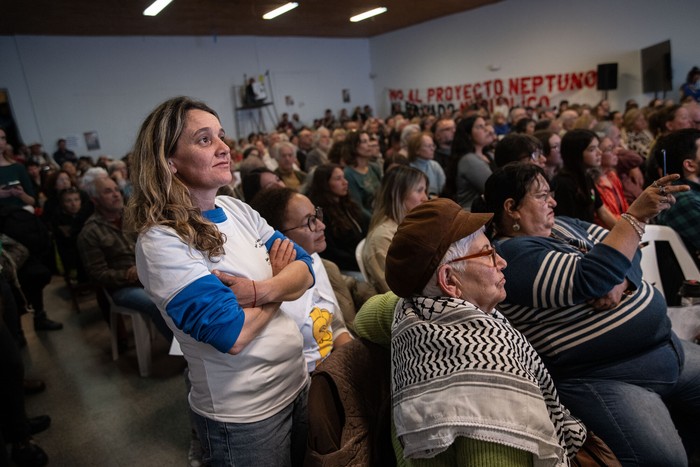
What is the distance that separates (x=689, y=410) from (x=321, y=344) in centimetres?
135

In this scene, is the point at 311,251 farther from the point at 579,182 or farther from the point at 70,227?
the point at 70,227

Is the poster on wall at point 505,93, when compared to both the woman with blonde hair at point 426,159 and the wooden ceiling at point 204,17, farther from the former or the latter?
the woman with blonde hair at point 426,159

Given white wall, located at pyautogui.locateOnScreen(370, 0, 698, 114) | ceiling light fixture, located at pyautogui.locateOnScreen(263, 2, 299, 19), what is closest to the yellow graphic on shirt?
Result: ceiling light fixture, located at pyautogui.locateOnScreen(263, 2, 299, 19)

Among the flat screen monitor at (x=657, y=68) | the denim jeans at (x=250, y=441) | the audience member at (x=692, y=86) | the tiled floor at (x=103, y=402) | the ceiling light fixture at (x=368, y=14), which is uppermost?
the ceiling light fixture at (x=368, y=14)

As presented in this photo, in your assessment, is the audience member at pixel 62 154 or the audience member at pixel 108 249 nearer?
the audience member at pixel 108 249

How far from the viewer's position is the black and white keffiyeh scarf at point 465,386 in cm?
93

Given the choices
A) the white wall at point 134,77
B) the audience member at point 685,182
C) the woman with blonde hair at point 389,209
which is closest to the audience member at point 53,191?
the woman with blonde hair at point 389,209

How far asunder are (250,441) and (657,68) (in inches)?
427

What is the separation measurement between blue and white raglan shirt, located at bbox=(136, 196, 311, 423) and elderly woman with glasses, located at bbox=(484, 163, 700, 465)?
0.81m

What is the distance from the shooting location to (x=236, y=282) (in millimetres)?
1171

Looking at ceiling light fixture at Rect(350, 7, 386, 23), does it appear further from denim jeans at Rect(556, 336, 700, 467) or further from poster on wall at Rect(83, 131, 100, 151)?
denim jeans at Rect(556, 336, 700, 467)

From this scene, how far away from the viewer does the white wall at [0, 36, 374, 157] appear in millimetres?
9961

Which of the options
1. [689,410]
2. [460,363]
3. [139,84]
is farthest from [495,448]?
[139,84]

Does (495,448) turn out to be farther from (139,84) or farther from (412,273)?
(139,84)
